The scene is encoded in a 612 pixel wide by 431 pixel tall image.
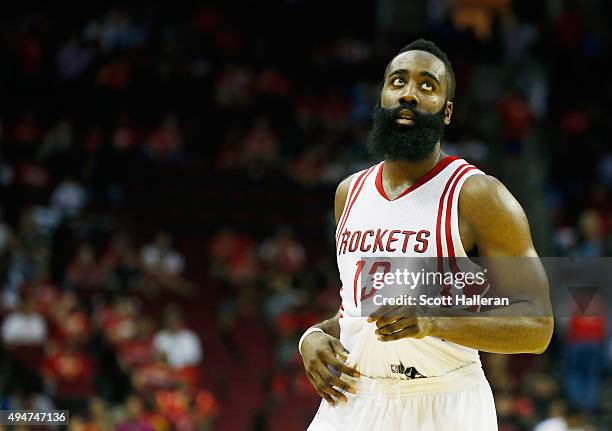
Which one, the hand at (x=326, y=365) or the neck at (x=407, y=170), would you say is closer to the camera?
the hand at (x=326, y=365)

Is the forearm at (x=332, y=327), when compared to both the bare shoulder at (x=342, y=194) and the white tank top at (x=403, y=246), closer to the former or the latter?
the white tank top at (x=403, y=246)

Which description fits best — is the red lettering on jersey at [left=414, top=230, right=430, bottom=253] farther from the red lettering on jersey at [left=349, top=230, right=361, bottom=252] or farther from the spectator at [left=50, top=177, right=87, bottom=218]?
the spectator at [left=50, top=177, right=87, bottom=218]

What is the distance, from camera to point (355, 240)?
13.4 feet

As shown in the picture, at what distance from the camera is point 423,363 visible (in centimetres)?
380

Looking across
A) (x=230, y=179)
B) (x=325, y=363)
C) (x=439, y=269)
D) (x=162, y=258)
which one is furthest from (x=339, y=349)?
(x=230, y=179)

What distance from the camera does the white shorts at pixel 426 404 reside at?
148 inches

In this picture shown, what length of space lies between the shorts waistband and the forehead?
4.02ft

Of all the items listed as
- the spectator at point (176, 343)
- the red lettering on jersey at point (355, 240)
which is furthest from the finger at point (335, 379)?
the spectator at point (176, 343)

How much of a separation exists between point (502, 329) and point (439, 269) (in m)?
0.40

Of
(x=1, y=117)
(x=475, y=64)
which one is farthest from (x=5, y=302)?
(x=475, y=64)

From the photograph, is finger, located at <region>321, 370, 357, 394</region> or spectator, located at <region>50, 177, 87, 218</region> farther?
spectator, located at <region>50, 177, 87, 218</region>

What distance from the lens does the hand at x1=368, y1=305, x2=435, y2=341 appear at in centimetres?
332

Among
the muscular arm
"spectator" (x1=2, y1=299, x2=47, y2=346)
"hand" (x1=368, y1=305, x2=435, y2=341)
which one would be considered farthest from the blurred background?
"hand" (x1=368, y1=305, x2=435, y2=341)

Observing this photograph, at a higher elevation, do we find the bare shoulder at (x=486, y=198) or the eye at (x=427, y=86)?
the eye at (x=427, y=86)
